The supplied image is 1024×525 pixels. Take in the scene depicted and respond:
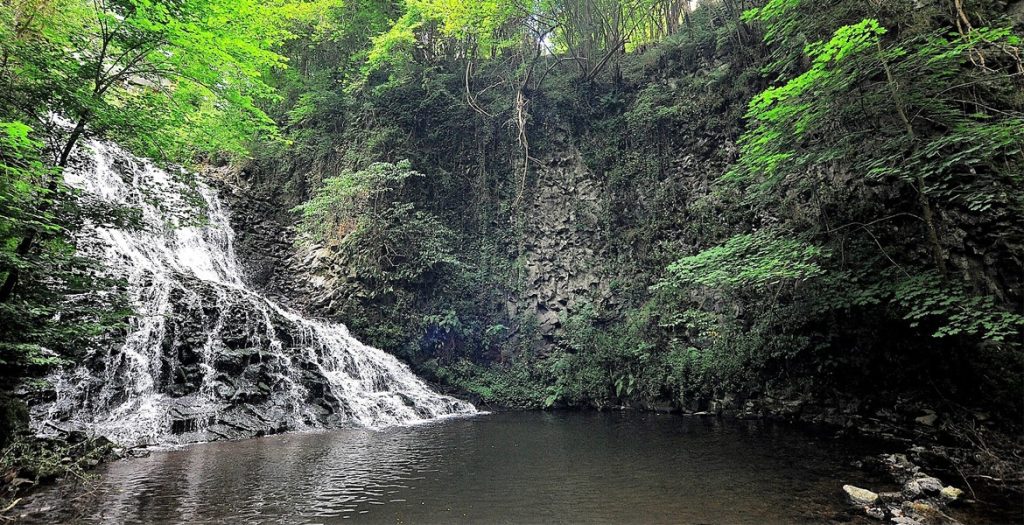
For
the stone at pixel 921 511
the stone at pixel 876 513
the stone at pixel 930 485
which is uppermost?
the stone at pixel 930 485

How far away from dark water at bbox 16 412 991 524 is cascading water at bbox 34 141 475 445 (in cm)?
147

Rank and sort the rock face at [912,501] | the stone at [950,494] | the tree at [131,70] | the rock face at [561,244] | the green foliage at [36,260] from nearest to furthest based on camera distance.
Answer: the rock face at [912,501]
the stone at [950,494]
the green foliage at [36,260]
the tree at [131,70]
the rock face at [561,244]

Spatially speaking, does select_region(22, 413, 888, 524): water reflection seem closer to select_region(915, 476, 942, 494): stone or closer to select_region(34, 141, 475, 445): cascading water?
select_region(915, 476, 942, 494): stone

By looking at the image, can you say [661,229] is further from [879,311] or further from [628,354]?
[879,311]

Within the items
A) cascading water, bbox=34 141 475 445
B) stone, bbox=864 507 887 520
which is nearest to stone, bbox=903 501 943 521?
stone, bbox=864 507 887 520

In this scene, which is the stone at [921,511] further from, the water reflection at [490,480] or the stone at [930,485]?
the water reflection at [490,480]

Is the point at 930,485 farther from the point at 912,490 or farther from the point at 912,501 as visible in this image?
the point at 912,501

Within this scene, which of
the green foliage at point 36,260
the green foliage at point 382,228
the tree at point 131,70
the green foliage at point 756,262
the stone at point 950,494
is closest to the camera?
the stone at point 950,494

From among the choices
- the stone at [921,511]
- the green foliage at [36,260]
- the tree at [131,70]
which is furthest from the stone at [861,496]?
the tree at [131,70]

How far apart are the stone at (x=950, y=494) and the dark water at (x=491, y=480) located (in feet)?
2.55

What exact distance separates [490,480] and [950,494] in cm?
538

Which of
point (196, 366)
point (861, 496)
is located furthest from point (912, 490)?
point (196, 366)

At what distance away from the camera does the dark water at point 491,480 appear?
5410 millimetres

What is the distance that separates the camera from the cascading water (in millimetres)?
10023
